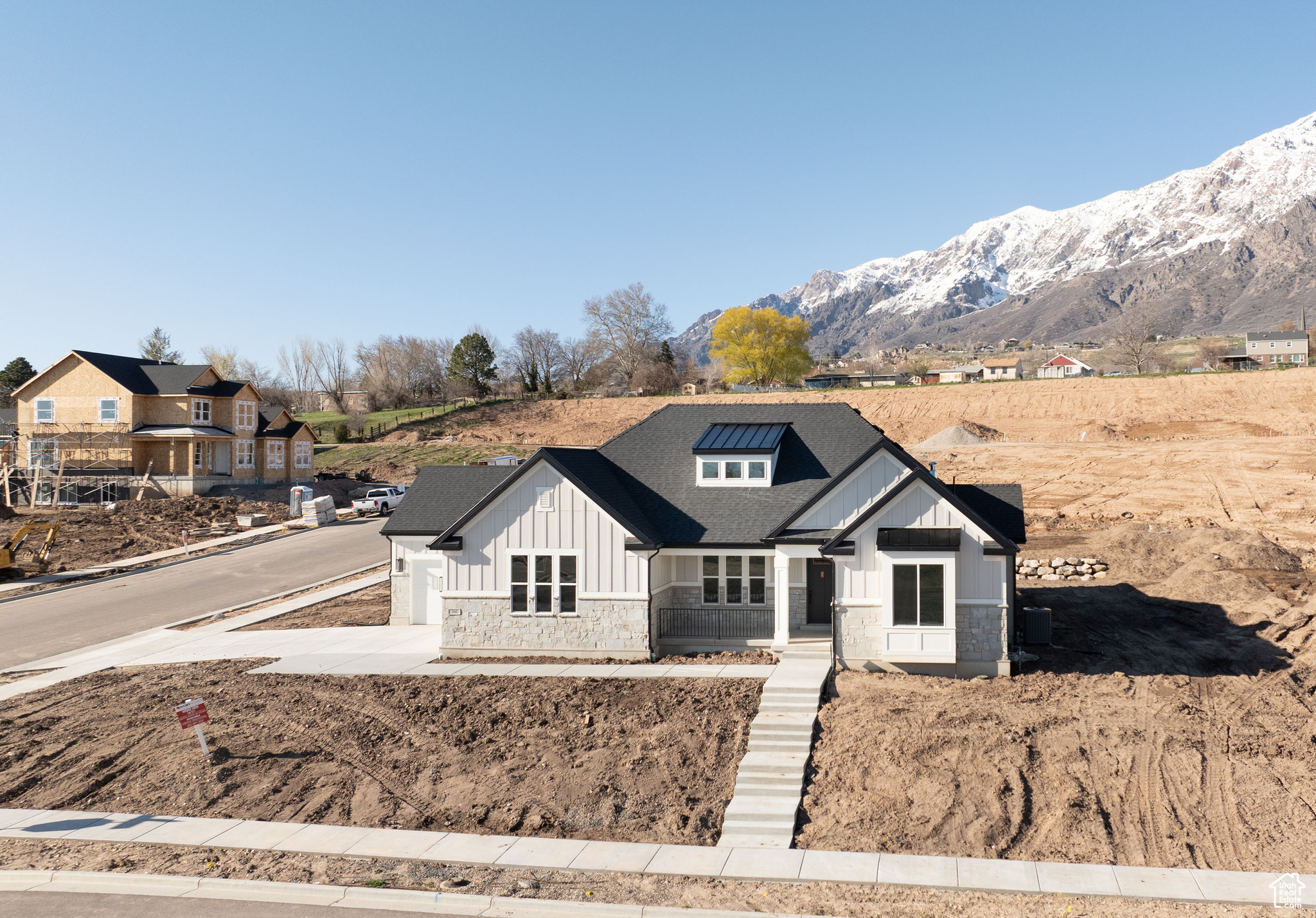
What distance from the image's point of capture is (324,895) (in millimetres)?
10516

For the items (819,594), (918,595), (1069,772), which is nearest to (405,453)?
(819,594)

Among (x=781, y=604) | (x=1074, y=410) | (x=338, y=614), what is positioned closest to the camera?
(x=781, y=604)

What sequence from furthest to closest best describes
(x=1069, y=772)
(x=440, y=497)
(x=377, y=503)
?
(x=377, y=503) < (x=440, y=497) < (x=1069, y=772)

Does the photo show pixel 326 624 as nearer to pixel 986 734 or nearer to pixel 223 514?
pixel 986 734

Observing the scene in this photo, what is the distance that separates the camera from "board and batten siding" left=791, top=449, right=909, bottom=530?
19.1 meters

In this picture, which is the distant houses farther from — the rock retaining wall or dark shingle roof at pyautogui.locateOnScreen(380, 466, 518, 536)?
dark shingle roof at pyautogui.locateOnScreen(380, 466, 518, 536)

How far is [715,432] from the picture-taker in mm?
22875

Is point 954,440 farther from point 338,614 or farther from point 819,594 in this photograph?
point 338,614

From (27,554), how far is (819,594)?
38.9 m

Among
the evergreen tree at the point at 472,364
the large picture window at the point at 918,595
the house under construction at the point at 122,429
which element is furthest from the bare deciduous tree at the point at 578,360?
the large picture window at the point at 918,595

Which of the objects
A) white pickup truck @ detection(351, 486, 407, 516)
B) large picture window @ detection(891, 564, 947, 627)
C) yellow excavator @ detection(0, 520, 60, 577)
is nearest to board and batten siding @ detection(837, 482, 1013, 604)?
large picture window @ detection(891, 564, 947, 627)

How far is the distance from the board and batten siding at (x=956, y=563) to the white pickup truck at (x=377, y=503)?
1577 inches

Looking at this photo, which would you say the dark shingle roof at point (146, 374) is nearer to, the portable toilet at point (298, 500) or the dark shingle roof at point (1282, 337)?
the portable toilet at point (298, 500)

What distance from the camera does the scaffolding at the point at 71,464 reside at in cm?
5328
